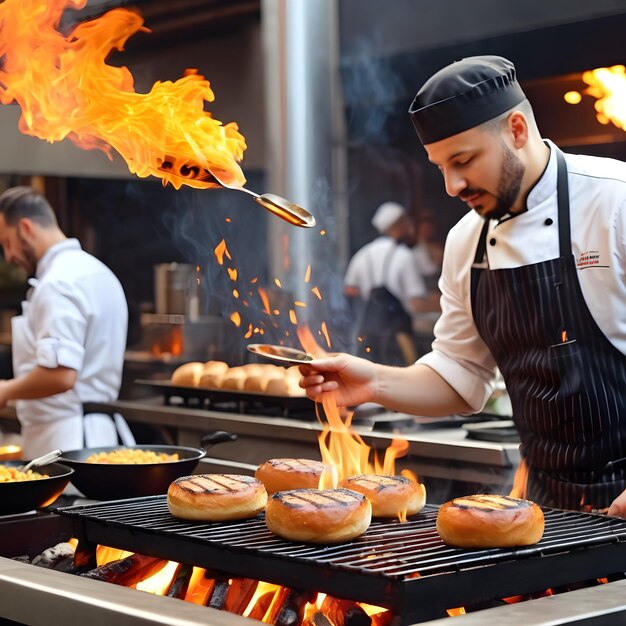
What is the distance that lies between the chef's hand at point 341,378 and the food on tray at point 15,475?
0.81 m

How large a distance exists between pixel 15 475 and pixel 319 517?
1172 millimetres

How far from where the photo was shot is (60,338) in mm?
4434

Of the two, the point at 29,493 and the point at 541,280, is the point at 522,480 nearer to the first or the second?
the point at 541,280

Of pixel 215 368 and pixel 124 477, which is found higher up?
pixel 215 368

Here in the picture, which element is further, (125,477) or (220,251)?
(220,251)

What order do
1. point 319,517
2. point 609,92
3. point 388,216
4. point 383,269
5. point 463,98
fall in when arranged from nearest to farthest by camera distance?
point 319,517 < point 463,98 < point 609,92 < point 383,269 < point 388,216

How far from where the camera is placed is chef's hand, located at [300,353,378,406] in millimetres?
2939

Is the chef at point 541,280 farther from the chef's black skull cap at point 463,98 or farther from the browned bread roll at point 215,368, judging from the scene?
the browned bread roll at point 215,368

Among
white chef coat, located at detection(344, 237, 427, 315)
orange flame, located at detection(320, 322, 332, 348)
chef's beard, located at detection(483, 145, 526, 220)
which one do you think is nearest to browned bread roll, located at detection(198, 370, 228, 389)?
orange flame, located at detection(320, 322, 332, 348)

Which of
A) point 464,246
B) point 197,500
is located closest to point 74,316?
point 464,246

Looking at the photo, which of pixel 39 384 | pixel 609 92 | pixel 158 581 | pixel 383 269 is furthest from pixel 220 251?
pixel 609 92

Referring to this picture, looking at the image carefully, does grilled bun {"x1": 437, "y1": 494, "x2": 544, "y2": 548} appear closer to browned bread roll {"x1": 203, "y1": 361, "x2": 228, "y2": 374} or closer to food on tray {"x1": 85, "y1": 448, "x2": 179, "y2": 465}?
food on tray {"x1": 85, "y1": 448, "x2": 179, "y2": 465}

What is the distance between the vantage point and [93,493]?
296 cm

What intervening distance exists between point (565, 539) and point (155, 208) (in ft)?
22.6
